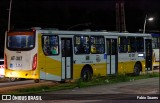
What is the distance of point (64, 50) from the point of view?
2066 centimetres

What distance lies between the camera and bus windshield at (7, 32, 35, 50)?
19391 mm

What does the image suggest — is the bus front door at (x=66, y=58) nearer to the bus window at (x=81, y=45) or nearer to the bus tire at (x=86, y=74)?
the bus window at (x=81, y=45)

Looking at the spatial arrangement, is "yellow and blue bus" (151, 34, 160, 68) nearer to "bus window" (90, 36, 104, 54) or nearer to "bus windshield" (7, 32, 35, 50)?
"bus window" (90, 36, 104, 54)

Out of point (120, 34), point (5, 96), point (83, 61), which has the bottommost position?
point (5, 96)

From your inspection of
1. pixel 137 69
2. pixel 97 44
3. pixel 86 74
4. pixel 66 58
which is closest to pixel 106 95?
pixel 66 58

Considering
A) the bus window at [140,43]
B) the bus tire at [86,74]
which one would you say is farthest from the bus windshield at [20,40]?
the bus window at [140,43]

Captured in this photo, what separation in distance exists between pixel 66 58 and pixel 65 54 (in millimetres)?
214

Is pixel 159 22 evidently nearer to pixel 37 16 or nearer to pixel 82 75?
pixel 37 16

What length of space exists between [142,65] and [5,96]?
14495 mm

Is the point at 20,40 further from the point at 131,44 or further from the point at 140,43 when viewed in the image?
the point at 140,43

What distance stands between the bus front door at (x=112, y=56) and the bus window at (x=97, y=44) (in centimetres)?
62

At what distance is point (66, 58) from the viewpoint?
67.8 feet

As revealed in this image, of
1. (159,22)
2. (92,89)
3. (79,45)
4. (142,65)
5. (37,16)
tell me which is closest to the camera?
(92,89)

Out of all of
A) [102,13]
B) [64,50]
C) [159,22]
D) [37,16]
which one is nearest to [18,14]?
[37,16]
